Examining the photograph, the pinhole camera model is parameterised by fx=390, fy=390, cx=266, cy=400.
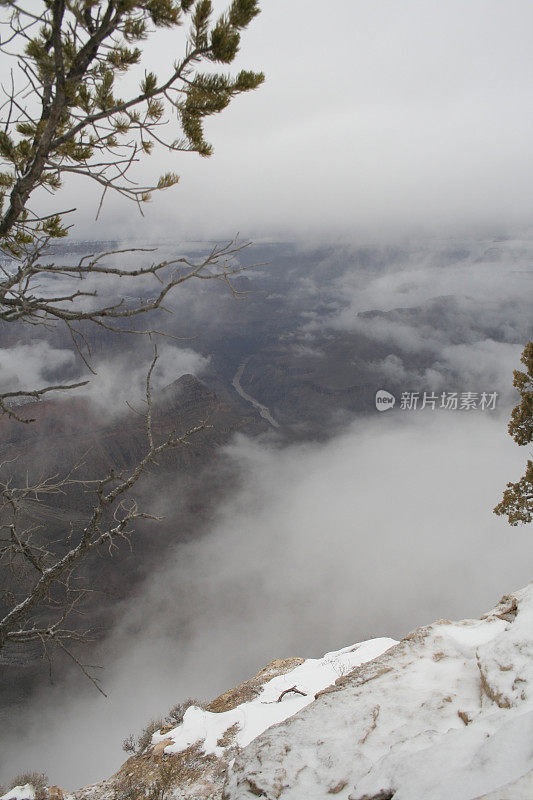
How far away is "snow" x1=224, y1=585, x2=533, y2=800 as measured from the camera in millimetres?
2988

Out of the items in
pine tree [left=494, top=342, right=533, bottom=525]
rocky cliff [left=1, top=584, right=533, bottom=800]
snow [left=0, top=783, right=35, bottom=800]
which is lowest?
snow [left=0, top=783, right=35, bottom=800]

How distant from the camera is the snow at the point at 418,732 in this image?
299 centimetres

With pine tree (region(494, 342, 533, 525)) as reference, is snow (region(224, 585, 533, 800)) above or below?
below

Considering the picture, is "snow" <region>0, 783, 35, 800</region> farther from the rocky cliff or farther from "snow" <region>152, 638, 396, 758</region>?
"snow" <region>152, 638, 396, 758</region>

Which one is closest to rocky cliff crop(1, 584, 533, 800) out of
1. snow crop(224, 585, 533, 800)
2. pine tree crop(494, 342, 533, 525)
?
snow crop(224, 585, 533, 800)

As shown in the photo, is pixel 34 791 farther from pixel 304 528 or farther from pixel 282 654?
pixel 304 528

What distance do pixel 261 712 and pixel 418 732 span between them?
7.43 m

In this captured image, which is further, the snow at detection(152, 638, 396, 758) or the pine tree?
the snow at detection(152, 638, 396, 758)

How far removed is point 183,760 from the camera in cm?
907

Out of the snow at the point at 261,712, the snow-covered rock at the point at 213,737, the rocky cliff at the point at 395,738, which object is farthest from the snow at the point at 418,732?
the snow at the point at 261,712

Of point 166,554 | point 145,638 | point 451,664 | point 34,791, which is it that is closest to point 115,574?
point 166,554

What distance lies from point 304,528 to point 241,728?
131553mm

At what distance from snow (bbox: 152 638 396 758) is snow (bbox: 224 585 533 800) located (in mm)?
3803

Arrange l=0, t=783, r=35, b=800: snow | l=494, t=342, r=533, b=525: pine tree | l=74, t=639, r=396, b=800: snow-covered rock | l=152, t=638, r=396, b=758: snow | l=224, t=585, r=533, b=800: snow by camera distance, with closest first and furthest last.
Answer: l=224, t=585, r=533, b=800: snow
l=74, t=639, r=396, b=800: snow-covered rock
l=0, t=783, r=35, b=800: snow
l=494, t=342, r=533, b=525: pine tree
l=152, t=638, r=396, b=758: snow
